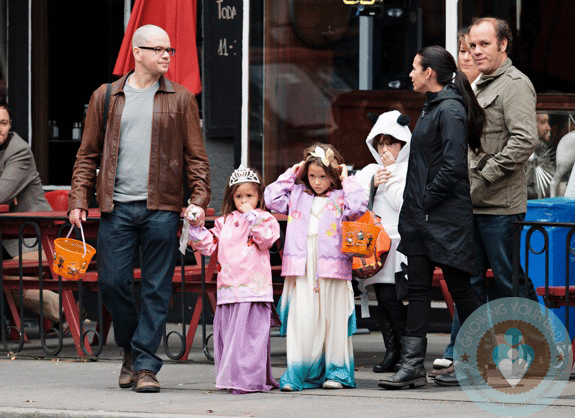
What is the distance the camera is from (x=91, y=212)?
34.4 feet

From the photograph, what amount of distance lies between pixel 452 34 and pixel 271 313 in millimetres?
3752

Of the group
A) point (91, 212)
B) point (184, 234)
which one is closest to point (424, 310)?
point (184, 234)

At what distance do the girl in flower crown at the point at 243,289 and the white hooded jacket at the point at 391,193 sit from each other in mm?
923

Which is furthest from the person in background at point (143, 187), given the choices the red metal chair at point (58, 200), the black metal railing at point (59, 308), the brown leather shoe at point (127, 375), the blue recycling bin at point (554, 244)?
the red metal chair at point (58, 200)

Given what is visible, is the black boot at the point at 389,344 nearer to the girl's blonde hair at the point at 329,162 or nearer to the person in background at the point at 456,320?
the person in background at the point at 456,320

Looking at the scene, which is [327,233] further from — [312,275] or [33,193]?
[33,193]

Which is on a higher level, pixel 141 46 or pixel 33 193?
pixel 141 46

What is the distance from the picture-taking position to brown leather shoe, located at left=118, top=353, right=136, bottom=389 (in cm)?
815

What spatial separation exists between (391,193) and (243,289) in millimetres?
1310

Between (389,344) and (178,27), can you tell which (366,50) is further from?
(389,344)

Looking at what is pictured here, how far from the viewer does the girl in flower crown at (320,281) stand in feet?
26.3

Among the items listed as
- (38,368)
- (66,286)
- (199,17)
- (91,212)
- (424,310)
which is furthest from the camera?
(199,17)

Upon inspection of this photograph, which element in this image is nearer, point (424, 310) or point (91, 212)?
point (424, 310)

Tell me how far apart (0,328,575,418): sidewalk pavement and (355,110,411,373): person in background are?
0.32 meters
